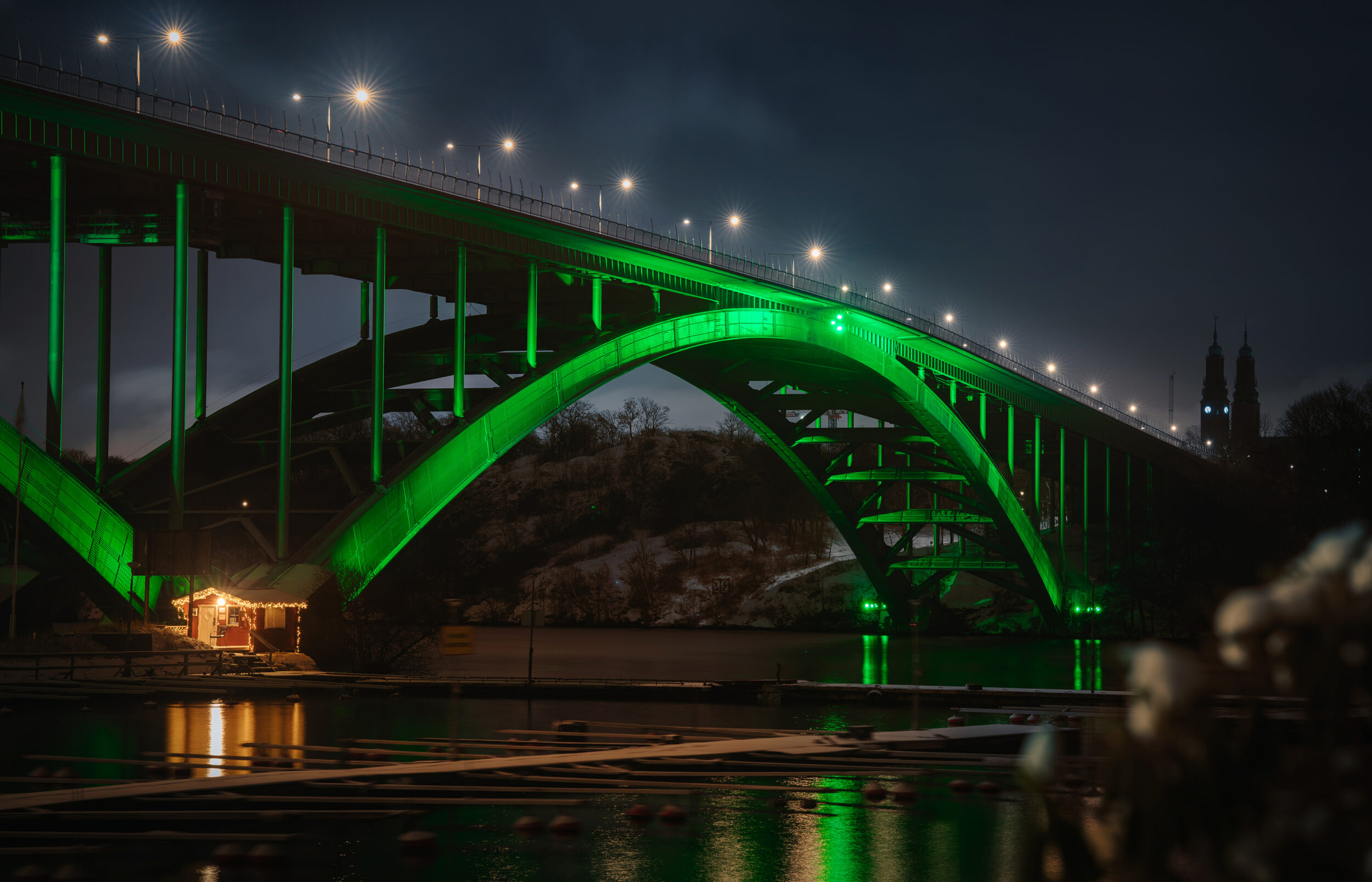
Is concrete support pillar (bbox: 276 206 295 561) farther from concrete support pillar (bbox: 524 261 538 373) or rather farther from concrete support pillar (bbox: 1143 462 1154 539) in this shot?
concrete support pillar (bbox: 1143 462 1154 539)

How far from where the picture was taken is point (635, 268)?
37500mm

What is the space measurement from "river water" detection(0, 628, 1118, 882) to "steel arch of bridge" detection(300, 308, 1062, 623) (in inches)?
182

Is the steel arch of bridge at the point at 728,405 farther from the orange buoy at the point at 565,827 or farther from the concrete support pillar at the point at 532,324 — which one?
the orange buoy at the point at 565,827

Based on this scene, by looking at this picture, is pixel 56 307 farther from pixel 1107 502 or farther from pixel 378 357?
pixel 1107 502

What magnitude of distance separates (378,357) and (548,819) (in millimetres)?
18339

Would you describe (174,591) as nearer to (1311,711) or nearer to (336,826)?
(336,826)

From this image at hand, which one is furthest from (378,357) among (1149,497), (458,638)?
(1149,497)

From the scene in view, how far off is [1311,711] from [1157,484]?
3471 inches

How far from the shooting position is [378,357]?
29.4 meters

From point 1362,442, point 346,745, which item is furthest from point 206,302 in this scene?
point 1362,442

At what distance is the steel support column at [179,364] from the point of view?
25547 millimetres

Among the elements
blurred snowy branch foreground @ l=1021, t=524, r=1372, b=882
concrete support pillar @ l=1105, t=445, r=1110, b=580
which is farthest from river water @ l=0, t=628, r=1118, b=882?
concrete support pillar @ l=1105, t=445, r=1110, b=580

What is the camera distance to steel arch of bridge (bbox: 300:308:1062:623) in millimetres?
28953

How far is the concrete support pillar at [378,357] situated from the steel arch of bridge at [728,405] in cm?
62
